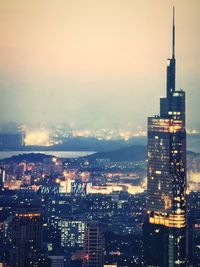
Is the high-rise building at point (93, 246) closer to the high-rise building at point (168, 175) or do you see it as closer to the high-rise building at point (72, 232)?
the high-rise building at point (72, 232)

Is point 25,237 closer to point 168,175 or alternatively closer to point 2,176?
point 2,176

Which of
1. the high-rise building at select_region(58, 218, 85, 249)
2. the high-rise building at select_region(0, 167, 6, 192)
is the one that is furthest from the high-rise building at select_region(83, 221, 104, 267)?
the high-rise building at select_region(0, 167, 6, 192)

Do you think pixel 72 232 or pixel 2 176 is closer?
pixel 72 232

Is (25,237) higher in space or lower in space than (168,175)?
lower

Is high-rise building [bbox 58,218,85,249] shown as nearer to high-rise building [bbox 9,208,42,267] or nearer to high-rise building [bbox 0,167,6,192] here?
high-rise building [bbox 9,208,42,267]

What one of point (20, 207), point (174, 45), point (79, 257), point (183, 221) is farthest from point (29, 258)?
point (174, 45)

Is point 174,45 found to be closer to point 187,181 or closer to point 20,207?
point 187,181

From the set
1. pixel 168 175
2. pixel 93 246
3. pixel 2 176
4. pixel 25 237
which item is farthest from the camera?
pixel 2 176

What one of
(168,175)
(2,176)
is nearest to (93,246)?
(168,175)
